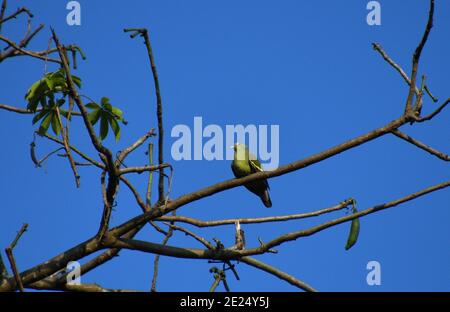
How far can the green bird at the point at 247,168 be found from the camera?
10211 mm

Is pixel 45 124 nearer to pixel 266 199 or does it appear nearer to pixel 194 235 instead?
pixel 194 235

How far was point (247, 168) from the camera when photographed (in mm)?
10234

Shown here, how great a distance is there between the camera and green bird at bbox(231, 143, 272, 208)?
10211 mm

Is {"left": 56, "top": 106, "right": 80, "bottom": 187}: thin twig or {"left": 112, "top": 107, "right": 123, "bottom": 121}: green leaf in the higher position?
{"left": 112, "top": 107, "right": 123, "bottom": 121}: green leaf

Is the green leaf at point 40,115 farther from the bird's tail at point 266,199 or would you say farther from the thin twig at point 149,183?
the bird's tail at point 266,199

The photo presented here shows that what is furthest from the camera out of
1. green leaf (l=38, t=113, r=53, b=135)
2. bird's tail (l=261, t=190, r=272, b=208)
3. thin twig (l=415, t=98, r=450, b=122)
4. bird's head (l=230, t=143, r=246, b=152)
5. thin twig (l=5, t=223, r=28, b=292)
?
bird's tail (l=261, t=190, r=272, b=208)

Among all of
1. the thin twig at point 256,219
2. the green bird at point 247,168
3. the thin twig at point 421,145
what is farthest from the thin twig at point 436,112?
the green bird at point 247,168

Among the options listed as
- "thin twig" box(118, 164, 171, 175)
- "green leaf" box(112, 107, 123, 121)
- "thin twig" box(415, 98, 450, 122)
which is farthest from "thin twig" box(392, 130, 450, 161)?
"green leaf" box(112, 107, 123, 121)

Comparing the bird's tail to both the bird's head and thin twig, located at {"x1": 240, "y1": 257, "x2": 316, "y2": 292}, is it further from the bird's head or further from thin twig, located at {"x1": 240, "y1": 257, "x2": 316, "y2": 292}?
thin twig, located at {"x1": 240, "y1": 257, "x2": 316, "y2": 292}

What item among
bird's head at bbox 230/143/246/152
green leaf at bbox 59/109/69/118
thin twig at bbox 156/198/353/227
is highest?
bird's head at bbox 230/143/246/152

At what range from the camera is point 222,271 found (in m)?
4.34
